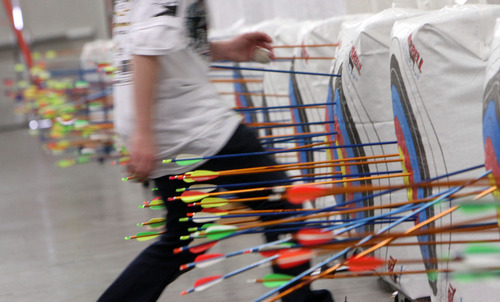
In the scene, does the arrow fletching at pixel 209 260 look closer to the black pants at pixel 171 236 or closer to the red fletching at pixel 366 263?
the red fletching at pixel 366 263

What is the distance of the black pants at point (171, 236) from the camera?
6.35 ft

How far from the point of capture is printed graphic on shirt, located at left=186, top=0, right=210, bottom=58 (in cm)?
191

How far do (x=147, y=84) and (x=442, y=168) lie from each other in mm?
654

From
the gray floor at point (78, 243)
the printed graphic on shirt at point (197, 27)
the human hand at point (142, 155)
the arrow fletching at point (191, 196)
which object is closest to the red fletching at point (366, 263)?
the arrow fletching at point (191, 196)

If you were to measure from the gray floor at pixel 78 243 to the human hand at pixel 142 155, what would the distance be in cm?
91

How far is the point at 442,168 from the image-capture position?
73.4 inches

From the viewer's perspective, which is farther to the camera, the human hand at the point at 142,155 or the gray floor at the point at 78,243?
the gray floor at the point at 78,243

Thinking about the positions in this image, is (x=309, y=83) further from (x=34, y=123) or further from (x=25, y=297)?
(x=34, y=123)

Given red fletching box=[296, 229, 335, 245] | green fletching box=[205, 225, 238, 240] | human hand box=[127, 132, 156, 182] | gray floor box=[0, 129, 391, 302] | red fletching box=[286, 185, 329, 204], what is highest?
red fletching box=[286, 185, 329, 204]

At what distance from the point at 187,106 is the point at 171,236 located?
0.99 ft

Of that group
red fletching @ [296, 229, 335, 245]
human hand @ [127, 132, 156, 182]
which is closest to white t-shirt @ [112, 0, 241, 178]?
human hand @ [127, 132, 156, 182]

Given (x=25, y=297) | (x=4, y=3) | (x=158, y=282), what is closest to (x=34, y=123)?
(x=4, y=3)

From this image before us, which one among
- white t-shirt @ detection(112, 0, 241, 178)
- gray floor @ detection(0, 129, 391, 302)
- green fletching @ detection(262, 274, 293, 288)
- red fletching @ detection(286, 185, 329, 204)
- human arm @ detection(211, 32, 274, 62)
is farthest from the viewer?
gray floor @ detection(0, 129, 391, 302)

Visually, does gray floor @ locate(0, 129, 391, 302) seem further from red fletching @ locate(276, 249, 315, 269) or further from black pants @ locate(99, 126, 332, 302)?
red fletching @ locate(276, 249, 315, 269)
